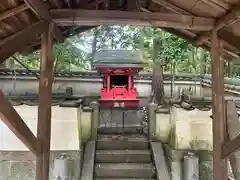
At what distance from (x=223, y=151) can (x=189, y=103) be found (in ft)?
8.12

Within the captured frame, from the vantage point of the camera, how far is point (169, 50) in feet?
24.1

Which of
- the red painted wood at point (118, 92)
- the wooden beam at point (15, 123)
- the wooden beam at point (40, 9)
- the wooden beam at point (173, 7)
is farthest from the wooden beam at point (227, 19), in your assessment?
the red painted wood at point (118, 92)

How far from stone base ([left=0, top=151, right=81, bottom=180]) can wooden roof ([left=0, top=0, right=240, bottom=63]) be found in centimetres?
227

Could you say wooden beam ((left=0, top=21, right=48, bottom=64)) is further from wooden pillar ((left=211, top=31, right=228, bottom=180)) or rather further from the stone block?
the stone block

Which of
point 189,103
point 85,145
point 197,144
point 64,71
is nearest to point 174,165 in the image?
point 197,144

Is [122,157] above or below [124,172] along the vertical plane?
above

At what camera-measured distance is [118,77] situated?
8125mm

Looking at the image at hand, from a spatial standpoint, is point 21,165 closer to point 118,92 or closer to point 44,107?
point 44,107

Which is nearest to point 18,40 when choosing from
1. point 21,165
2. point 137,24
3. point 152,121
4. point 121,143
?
point 137,24

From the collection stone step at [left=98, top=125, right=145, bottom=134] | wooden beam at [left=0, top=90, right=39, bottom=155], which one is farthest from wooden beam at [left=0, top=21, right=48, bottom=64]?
stone step at [left=98, top=125, right=145, bottom=134]

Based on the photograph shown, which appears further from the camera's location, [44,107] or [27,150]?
[27,150]

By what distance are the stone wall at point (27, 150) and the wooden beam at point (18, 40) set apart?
230cm

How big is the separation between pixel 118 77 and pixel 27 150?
3557 millimetres

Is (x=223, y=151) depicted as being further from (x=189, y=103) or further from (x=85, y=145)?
(x=85, y=145)
